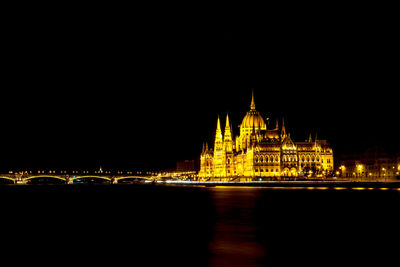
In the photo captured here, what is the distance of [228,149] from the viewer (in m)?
150

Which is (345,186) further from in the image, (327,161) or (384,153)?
(327,161)

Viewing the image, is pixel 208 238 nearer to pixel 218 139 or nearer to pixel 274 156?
pixel 274 156

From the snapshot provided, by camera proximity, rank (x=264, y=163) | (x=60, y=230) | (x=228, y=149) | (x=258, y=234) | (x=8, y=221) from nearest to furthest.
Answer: (x=258, y=234) → (x=60, y=230) → (x=8, y=221) → (x=264, y=163) → (x=228, y=149)

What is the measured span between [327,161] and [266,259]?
116122 mm

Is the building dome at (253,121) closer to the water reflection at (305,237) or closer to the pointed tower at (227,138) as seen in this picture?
the pointed tower at (227,138)

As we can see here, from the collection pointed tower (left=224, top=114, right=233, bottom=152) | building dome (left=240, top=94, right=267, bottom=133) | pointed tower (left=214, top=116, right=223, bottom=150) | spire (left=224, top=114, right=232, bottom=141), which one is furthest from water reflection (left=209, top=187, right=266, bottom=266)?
spire (left=224, top=114, right=232, bottom=141)

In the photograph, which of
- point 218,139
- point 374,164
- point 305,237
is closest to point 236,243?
point 305,237

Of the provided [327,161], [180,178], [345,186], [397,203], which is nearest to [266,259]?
[397,203]

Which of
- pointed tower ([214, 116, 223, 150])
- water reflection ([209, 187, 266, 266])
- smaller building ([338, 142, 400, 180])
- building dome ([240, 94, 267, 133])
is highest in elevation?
building dome ([240, 94, 267, 133])

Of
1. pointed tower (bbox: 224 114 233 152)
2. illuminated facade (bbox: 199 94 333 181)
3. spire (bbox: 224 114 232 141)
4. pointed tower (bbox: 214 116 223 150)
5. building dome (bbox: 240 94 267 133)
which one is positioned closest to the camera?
illuminated facade (bbox: 199 94 333 181)

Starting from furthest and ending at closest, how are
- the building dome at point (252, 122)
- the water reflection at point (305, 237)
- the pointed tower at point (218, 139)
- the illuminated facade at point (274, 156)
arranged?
1. the pointed tower at point (218, 139)
2. the building dome at point (252, 122)
3. the illuminated facade at point (274, 156)
4. the water reflection at point (305, 237)

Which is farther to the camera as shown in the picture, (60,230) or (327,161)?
(327,161)

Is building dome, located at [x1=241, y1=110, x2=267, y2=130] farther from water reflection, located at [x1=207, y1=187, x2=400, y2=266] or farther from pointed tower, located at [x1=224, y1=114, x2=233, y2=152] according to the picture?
water reflection, located at [x1=207, y1=187, x2=400, y2=266]

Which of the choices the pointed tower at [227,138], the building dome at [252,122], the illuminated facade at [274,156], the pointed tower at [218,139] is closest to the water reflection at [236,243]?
the illuminated facade at [274,156]
